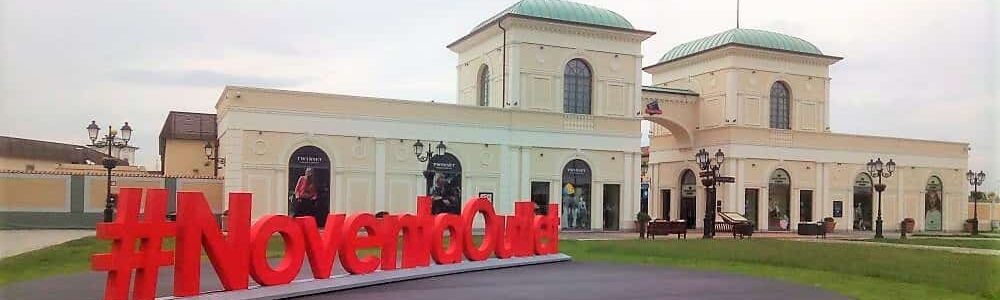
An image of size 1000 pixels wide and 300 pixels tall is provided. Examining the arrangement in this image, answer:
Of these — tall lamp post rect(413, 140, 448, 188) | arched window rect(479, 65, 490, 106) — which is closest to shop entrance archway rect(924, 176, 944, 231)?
arched window rect(479, 65, 490, 106)

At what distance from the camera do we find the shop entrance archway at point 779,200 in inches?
1671

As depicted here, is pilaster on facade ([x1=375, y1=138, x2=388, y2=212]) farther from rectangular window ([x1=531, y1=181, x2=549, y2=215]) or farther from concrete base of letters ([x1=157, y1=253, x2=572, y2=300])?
concrete base of letters ([x1=157, y1=253, x2=572, y2=300])

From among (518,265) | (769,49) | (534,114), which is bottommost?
(518,265)

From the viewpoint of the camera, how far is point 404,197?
33.3 meters

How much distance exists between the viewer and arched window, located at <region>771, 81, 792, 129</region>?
141ft

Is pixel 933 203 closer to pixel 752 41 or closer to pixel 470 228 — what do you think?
pixel 752 41

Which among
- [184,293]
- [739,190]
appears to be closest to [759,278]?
[184,293]

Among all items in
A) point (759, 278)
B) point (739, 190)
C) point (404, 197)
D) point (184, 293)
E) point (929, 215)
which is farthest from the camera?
point (929, 215)

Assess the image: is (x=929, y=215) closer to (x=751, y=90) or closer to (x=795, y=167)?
(x=795, y=167)

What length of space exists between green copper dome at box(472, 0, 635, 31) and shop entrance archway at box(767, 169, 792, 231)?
10.3 m

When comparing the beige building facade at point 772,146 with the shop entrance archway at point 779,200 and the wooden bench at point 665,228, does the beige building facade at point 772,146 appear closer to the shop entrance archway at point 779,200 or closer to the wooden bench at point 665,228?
the shop entrance archway at point 779,200

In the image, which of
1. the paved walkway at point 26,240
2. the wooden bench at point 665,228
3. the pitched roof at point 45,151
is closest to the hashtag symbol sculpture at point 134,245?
the pitched roof at point 45,151

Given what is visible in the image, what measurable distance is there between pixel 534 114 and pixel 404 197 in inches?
242

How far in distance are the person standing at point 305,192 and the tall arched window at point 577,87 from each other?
10521 millimetres
